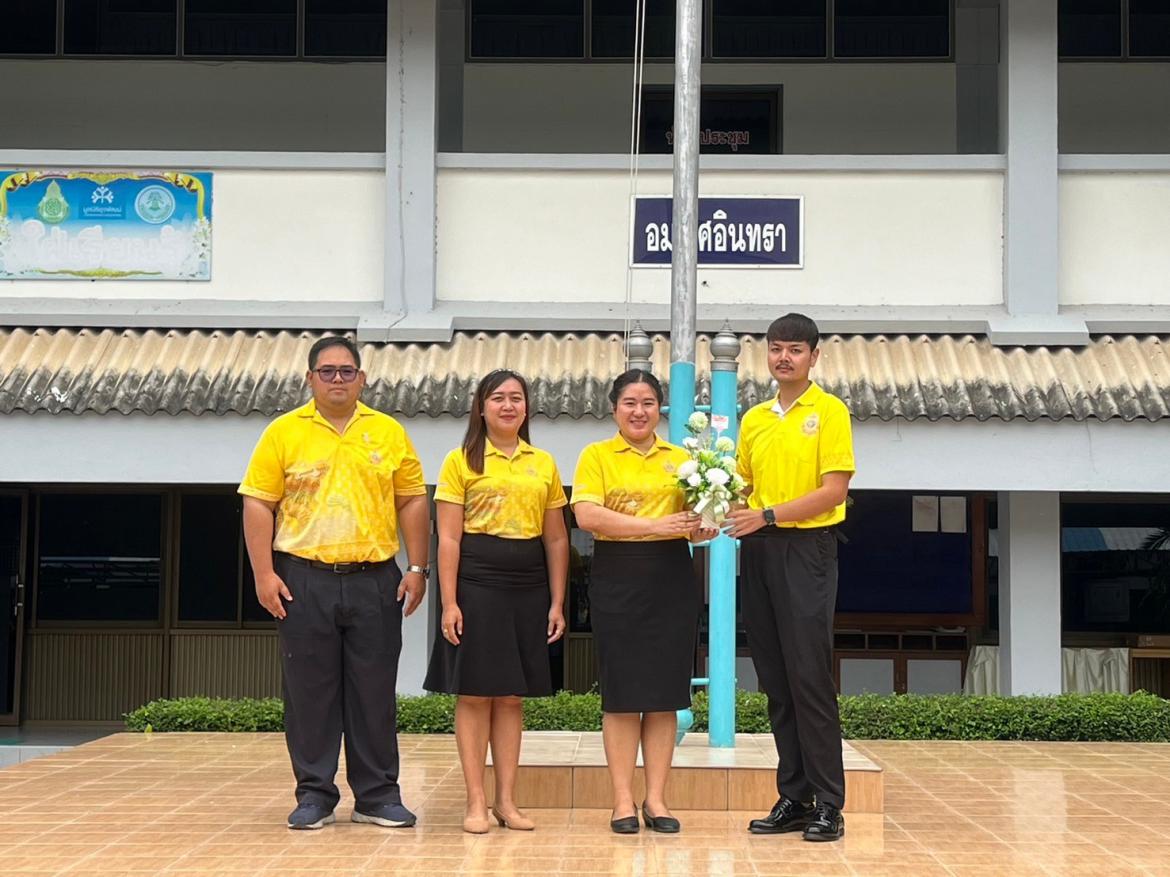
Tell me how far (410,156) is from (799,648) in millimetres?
6513

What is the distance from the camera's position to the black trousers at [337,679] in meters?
7.16

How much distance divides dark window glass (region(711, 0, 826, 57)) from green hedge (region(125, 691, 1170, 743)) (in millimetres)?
5689

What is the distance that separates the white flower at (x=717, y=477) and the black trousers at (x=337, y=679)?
1.56 m

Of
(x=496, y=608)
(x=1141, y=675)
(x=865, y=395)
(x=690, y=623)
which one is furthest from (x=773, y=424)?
(x=1141, y=675)

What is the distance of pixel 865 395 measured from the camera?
11.5 meters

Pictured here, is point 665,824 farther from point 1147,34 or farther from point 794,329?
point 1147,34

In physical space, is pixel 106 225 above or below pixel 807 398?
above

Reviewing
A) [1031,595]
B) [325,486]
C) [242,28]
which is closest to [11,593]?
[242,28]

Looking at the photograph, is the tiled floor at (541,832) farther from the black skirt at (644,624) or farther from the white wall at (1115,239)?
the white wall at (1115,239)

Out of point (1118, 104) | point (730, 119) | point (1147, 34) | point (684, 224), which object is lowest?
point (684, 224)

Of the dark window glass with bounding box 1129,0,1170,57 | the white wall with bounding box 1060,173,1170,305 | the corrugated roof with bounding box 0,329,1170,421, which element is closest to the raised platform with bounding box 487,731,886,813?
the corrugated roof with bounding box 0,329,1170,421

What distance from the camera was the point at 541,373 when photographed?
1167 centimetres

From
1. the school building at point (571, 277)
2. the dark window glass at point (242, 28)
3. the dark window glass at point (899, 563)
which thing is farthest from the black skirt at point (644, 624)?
the dark window glass at point (242, 28)

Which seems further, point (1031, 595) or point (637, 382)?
point (1031, 595)
